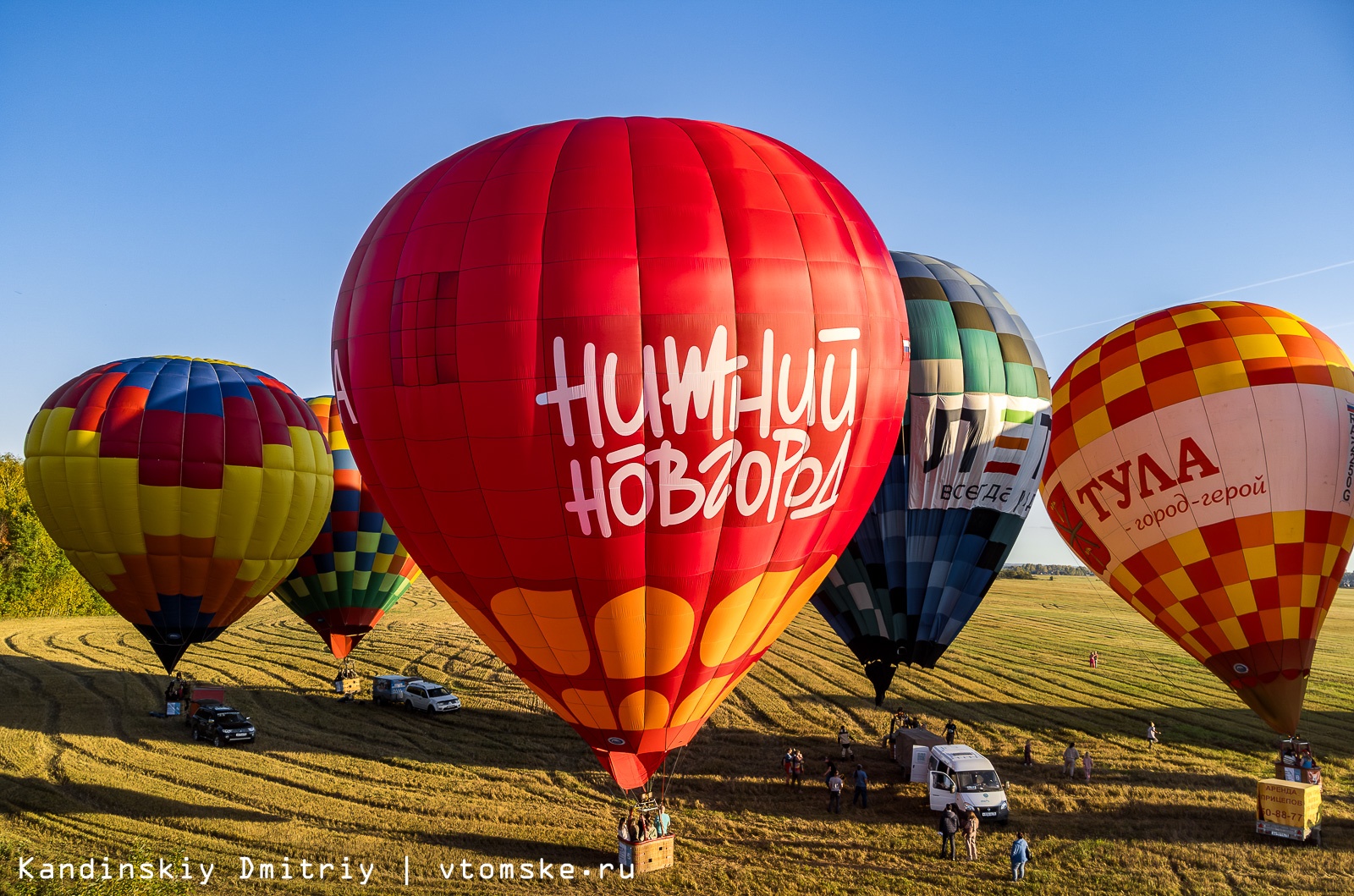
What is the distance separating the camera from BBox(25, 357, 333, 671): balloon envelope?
2073cm

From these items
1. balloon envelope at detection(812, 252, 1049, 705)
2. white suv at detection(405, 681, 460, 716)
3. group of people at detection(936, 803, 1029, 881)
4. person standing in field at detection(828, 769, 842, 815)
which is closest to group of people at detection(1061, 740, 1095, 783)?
balloon envelope at detection(812, 252, 1049, 705)

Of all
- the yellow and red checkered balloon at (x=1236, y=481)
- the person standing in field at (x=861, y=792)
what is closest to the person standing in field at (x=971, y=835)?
the person standing in field at (x=861, y=792)

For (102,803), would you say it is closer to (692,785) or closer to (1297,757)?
(692,785)

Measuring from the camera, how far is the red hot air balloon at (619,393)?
10.2 m

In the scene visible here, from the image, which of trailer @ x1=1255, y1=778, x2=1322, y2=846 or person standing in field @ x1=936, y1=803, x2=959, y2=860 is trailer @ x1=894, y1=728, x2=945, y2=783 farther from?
trailer @ x1=1255, y1=778, x2=1322, y2=846

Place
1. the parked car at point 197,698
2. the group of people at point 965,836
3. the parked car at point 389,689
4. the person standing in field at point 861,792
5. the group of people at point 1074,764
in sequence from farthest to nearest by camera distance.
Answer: the parked car at point 389,689, the parked car at point 197,698, the group of people at point 1074,764, the person standing in field at point 861,792, the group of people at point 965,836

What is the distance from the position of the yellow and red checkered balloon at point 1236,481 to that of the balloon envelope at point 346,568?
1875 centimetres

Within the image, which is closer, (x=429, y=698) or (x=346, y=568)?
(x=429, y=698)

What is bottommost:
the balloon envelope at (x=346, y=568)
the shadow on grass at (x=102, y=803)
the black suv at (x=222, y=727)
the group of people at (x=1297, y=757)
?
the shadow on grass at (x=102, y=803)

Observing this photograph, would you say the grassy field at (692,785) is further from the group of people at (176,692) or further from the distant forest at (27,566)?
the distant forest at (27,566)

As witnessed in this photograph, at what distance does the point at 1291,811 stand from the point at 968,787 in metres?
5.07

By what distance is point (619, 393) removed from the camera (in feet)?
33.2

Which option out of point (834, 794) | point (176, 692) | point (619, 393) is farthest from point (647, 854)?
point (176, 692)

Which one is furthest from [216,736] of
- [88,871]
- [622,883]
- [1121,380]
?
[1121,380]
